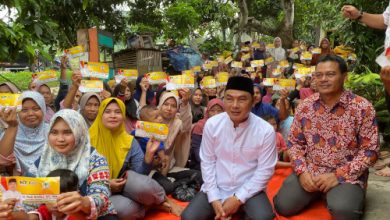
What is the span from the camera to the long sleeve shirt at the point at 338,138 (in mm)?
3043

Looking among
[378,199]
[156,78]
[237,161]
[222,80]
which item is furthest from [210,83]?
[378,199]

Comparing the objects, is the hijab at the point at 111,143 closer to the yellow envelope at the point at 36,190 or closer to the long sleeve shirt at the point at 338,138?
the yellow envelope at the point at 36,190

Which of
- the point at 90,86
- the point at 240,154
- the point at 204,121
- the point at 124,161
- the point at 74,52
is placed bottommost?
the point at 124,161

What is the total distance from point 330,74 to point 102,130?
1.94m

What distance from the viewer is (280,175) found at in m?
4.27

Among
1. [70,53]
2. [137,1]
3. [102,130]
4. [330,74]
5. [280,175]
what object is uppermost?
[137,1]

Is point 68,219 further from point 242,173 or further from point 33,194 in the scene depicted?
point 242,173

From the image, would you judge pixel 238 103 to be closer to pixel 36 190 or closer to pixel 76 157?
pixel 76 157

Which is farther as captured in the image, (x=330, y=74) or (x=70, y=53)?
(x=70, y=53)

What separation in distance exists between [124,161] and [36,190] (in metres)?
1.22

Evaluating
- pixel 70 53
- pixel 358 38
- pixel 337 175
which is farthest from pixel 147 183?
pixel 358 38

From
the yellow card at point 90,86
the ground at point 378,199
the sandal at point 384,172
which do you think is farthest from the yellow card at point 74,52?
the sandal at point 384,172

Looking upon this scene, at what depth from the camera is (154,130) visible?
319 centimetres

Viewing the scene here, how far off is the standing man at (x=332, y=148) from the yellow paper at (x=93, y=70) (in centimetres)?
243
